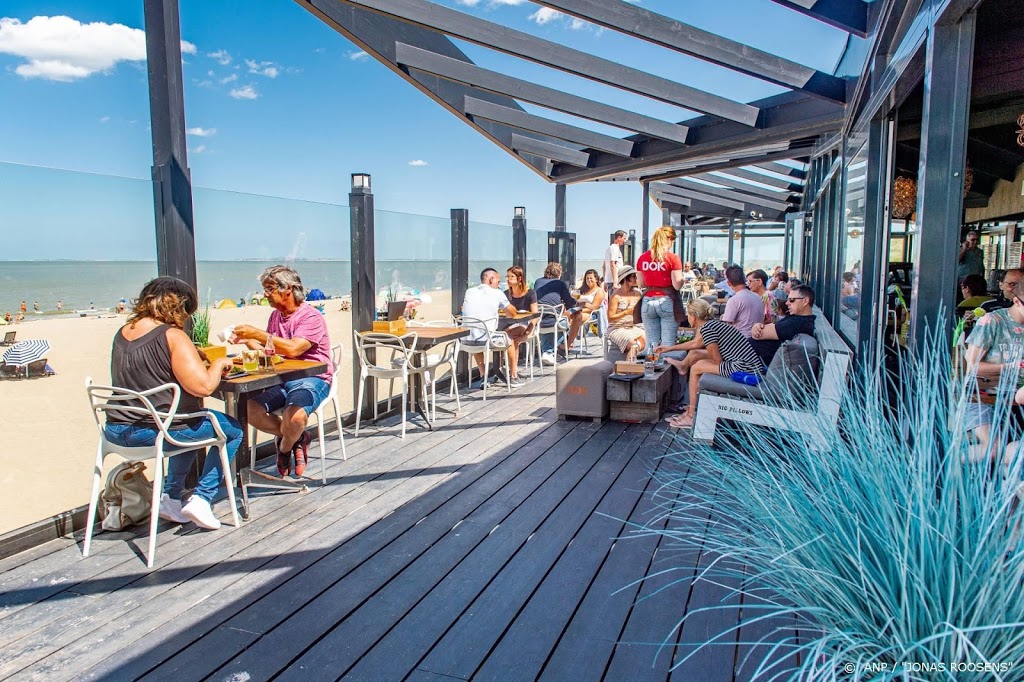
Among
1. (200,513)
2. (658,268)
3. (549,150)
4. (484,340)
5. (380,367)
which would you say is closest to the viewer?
(200,513)

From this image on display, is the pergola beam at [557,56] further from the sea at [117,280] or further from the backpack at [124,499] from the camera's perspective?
the backpack at [124,499]

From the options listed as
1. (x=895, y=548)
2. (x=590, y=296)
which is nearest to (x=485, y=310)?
(x=590, y=296)

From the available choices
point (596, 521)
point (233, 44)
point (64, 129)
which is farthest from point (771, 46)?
point (64, 129)

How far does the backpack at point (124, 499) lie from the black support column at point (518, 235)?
7081mm

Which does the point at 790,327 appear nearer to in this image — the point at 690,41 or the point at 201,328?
the point at 690,41

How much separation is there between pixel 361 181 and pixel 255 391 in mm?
2451

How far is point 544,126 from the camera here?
7410 millimetres

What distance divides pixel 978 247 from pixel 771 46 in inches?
154

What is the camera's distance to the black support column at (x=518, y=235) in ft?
32.6

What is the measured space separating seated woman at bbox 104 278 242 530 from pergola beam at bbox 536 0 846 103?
9.65ft

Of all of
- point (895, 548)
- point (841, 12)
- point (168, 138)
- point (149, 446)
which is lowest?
point (149, 446)

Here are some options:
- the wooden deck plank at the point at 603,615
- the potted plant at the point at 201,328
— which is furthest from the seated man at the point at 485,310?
the wooden deck plank at the point at 603,615

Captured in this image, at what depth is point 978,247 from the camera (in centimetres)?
706

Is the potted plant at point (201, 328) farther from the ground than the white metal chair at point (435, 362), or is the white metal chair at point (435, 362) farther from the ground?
Answer: the potted plant at point (201, 328)
